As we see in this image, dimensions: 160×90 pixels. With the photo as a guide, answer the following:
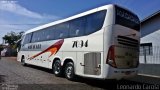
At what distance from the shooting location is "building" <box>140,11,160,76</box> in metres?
18.1

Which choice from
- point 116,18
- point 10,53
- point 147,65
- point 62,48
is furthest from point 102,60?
point 10,53

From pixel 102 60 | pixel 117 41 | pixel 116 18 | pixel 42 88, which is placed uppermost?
pixel 116 18

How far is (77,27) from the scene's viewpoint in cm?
1254

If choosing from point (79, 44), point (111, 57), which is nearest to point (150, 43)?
point (79, 44)

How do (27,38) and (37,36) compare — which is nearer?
(37,36)

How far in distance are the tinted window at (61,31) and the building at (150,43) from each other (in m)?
6.99

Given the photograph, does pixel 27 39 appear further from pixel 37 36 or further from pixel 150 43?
pixel 150 43

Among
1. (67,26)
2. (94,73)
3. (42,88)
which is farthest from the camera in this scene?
(67,26)

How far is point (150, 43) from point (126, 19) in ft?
30.6

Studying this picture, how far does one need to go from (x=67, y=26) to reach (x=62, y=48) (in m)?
1.22

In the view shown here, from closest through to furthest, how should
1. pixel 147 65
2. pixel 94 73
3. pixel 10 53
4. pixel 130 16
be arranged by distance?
1. pixel 94 73
2. pixel 130 16
3. pixel 147 65
4. pixel 10 53

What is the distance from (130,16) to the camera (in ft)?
38.2

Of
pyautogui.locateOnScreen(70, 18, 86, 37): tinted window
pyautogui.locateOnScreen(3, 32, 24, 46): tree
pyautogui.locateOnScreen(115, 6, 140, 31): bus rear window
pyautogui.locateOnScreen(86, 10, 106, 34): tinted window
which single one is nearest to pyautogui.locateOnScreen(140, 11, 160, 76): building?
pyautogui.locateOnScreen(115, 6, 140, 31): bus rear window

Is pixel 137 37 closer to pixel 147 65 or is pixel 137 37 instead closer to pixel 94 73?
pixel 94 73
